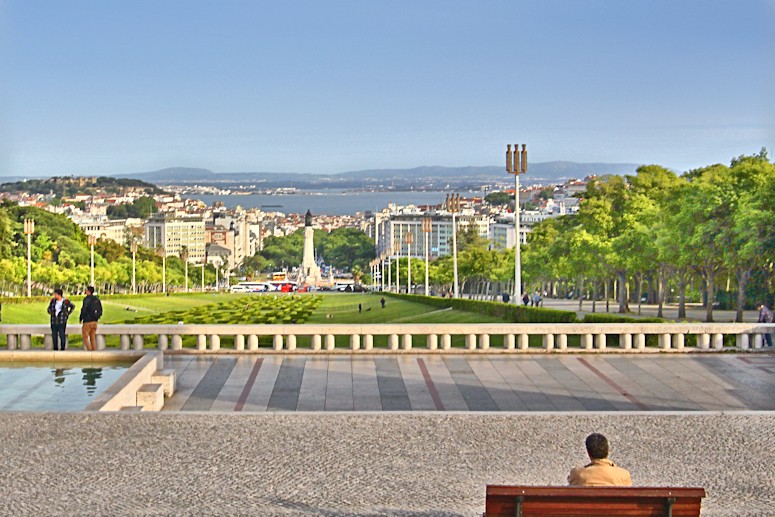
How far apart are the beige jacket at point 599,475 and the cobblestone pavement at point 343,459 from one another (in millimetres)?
1492

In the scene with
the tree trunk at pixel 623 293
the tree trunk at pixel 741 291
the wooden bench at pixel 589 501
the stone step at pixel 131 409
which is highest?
the wooden bench at pixel 589 501

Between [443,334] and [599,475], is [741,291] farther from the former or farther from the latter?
[599,475]

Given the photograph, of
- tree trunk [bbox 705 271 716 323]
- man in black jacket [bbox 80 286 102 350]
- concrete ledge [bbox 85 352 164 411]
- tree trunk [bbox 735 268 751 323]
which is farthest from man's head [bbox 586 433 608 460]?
tree trunk [bbox 705 271 716 323]

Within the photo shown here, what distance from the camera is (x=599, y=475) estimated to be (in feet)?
30.9

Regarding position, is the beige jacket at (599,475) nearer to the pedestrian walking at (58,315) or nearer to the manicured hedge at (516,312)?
the pedestrian walking at (58,315)

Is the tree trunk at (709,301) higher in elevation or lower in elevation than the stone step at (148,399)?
lower

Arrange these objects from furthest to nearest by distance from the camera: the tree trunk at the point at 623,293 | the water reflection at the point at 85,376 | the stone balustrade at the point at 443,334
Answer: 1. the tree trunk at the point at 623,293
2. the stone balustrade at the point at 443,334
3. the water reflection at the point at 85,376

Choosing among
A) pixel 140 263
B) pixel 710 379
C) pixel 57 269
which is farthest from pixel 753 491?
pixel 140 263

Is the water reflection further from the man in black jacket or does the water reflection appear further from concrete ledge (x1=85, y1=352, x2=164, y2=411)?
the man in black jacket

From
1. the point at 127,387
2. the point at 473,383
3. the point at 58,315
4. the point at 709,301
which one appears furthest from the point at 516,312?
the point at 127,387

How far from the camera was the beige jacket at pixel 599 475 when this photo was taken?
30.8 ft

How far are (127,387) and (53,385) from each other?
8.93 ft

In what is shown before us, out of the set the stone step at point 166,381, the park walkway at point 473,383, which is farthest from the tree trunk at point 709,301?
the stone step at point 166,381

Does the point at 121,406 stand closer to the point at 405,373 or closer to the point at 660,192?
the point at 405,373
